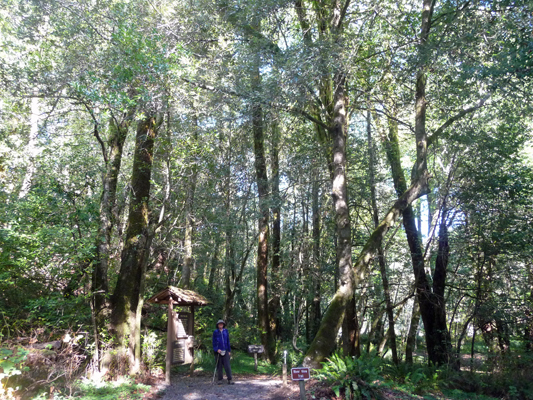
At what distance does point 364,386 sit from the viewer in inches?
270

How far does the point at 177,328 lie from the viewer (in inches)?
389

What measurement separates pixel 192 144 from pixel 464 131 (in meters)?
8.65

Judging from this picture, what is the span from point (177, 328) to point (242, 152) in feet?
25.7

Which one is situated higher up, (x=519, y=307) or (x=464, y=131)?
(x=464, y=131)

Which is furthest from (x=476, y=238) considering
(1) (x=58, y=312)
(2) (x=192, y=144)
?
(1) (x=58, y=312)

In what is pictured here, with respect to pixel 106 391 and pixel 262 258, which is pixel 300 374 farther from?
pixel 262 258

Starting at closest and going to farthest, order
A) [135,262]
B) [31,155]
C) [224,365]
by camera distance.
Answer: [224,365] < [135,262] < [31,155]

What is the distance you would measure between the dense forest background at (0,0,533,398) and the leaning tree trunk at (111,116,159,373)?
4 cm

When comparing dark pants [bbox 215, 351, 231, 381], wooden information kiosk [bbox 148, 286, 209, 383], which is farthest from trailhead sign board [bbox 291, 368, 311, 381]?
wooden information kiosk [bbox 148, 286, 209, 383]

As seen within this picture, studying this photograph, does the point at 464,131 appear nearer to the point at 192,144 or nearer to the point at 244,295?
the point at 192,144

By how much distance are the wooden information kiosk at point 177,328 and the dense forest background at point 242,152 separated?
98 cm

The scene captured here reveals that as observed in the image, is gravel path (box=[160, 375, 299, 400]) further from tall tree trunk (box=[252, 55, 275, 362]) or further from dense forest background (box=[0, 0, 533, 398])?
tall tree trunk (box=[252, 55, 275, 362])

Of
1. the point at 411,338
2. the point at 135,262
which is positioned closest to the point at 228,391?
the point at 135,262

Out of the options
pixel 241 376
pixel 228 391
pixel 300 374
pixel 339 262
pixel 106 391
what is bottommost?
pixel 241 376
